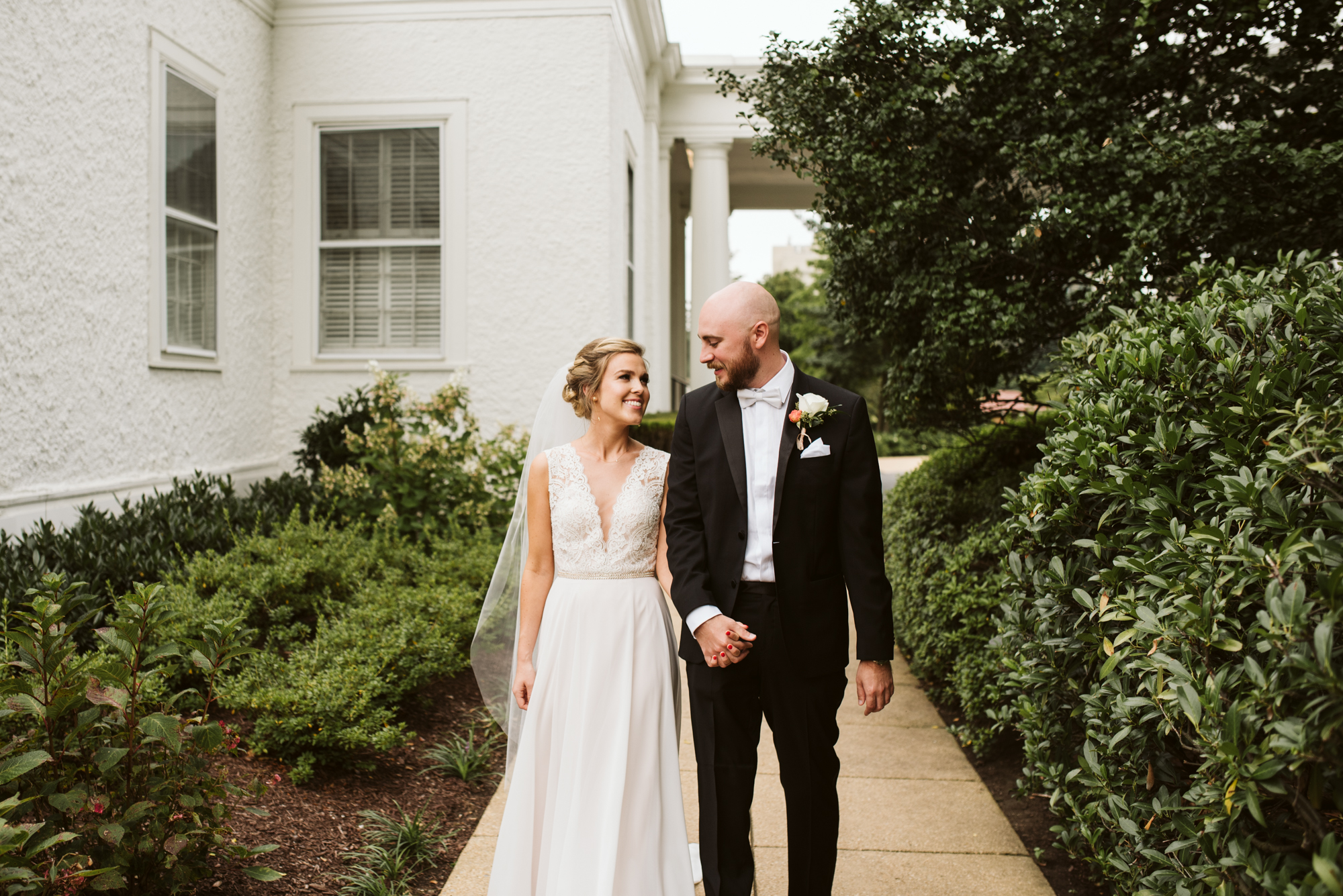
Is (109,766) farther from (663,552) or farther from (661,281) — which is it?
(661,281)

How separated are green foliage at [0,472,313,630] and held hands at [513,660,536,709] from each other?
1.96 metres

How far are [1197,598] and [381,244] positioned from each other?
886 cm

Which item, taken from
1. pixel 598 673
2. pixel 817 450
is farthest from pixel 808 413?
pixel 598 673

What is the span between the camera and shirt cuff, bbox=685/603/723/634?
2.75 m

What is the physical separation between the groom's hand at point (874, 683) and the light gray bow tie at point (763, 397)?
86 cm

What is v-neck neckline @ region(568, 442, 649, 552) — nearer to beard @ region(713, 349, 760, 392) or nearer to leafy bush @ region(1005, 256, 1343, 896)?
beard @ region(713, 349, 760, 392)

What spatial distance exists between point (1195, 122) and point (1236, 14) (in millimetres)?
612

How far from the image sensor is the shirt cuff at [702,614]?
2.75 metres

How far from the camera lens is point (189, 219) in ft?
25.7

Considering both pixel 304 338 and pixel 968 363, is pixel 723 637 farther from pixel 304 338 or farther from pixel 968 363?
pixel 304 338

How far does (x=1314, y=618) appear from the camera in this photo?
1791mm

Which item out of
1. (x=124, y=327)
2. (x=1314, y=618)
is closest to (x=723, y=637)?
(x=1314, y=618)

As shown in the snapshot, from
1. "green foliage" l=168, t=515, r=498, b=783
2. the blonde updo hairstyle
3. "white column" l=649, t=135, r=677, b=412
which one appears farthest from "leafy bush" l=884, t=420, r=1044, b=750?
"white column" l=649, t=135, r=677, b=412

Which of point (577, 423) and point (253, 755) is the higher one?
point (577, 423)
